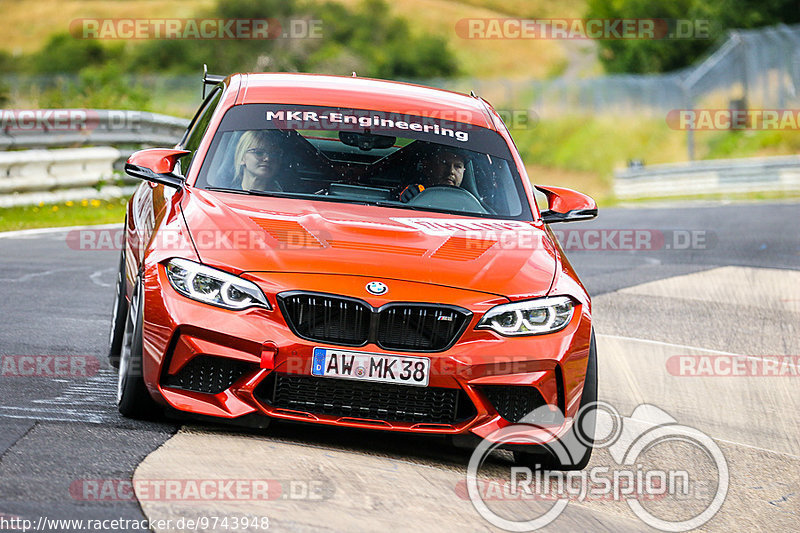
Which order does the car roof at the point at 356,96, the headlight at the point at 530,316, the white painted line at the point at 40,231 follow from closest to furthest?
1. the headlight at the point at 530,316
2. the car roof at the point at 356,96
3. the white painted line at the point at 40,231

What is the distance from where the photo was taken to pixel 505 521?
470 cm

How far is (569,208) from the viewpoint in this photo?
6.70 meters

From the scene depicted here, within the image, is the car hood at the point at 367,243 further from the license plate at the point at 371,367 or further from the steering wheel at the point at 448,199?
the license plate at the point at 371,367

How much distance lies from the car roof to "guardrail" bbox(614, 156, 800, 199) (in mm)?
23999

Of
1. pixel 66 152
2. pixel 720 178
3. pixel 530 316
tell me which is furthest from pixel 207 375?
pixel 720 178

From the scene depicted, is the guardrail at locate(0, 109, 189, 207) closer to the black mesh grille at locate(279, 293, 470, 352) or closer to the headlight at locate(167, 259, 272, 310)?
the headlight at locate(167, 259, 272, 310)

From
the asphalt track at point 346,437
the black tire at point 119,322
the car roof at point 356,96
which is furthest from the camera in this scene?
the car roof at point 356,96

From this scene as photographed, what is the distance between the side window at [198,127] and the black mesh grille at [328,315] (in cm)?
157

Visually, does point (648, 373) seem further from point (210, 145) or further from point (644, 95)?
point (644, 95)

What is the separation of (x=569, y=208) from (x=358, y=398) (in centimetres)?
199

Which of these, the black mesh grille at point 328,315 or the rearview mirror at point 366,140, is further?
the rearview mirror at point 366,140

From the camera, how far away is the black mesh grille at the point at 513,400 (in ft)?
17.6

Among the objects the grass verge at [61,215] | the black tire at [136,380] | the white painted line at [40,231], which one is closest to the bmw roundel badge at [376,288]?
the black tire at [136,380]

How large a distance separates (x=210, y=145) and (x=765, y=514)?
125 inches
